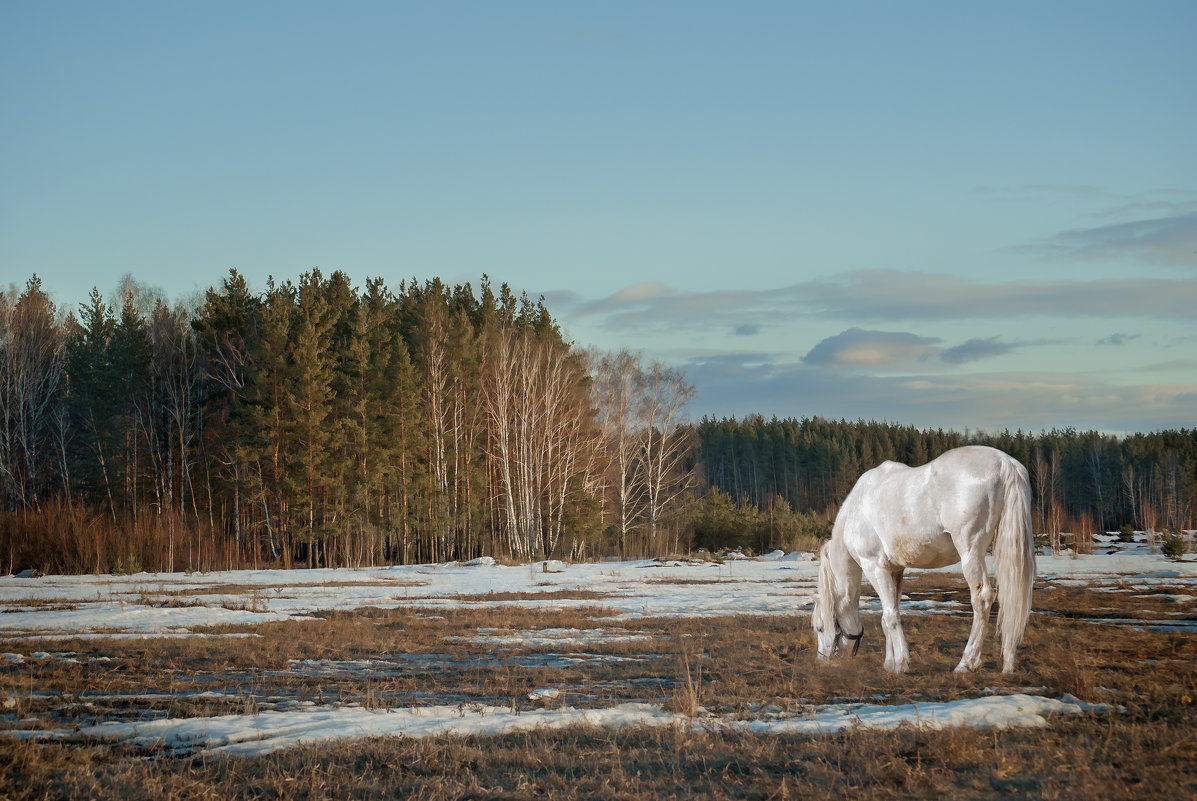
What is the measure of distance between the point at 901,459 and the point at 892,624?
86.7m

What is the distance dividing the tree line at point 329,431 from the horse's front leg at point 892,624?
2650 cm

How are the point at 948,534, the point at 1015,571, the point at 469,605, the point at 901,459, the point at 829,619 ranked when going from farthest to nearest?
1. the point at 901,459
2. the point at 469,605
3. the point at 829,619
4. the point at 948,534
5. the point at 1015,571

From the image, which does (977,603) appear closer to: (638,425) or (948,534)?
(948,534)

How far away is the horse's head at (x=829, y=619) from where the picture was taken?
10609 mm

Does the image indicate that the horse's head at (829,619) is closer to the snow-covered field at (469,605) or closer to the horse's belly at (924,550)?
the horse's belly at (924,550)

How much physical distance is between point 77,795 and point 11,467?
4371 cm

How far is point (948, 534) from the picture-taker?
9.35m

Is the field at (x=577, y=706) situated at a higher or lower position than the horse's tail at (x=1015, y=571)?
lower

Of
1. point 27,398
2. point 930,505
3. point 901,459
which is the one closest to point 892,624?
point 930,505

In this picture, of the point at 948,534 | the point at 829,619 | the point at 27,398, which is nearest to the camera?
the point at 948,534

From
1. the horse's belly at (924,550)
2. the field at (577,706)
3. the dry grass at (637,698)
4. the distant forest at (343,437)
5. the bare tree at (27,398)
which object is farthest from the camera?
the bare tree at (27,398)

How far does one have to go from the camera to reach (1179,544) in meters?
28.0

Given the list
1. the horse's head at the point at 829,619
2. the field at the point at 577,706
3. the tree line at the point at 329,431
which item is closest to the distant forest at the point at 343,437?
the tree line at the point at 329,431

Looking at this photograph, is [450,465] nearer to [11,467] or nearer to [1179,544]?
[11,467]
